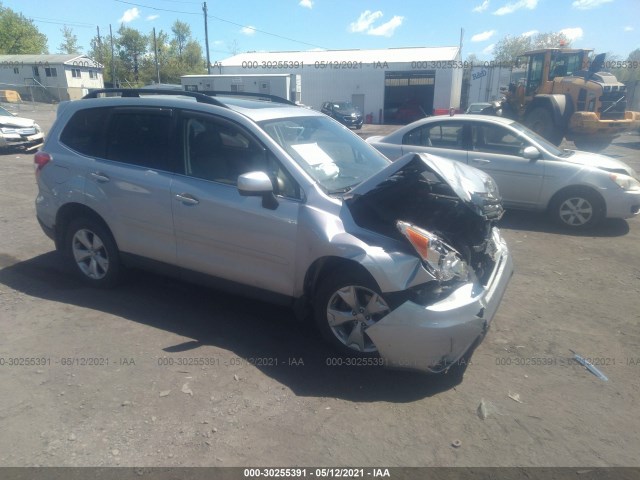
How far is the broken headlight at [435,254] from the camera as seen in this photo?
3287 millimetres

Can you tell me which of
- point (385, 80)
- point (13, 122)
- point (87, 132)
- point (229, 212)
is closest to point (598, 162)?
point (229, 212)

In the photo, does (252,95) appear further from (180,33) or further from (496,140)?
(180,33)

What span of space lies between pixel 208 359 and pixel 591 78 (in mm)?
17103

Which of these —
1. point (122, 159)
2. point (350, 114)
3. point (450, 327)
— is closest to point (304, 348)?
point (450, 327)

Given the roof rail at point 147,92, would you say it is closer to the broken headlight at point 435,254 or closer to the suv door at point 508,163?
the broken headlight at point 435,254

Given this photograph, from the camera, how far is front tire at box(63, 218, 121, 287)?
484 cm

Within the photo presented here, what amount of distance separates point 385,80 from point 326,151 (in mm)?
37137

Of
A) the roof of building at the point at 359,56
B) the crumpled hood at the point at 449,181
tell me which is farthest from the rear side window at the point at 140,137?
the roof of building at the point at 359,56

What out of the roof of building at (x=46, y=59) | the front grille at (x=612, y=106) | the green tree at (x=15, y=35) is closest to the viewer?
the front grille at (x=612, y=106)

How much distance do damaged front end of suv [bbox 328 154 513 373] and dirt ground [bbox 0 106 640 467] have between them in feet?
1.24

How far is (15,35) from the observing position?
7244 centimetres

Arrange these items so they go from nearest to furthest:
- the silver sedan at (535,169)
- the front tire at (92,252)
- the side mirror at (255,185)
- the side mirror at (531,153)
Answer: the side mirror at (255,185) < the front tire at (92,252) < the silver sedan at (535,169) < the side mirror at (531,153)

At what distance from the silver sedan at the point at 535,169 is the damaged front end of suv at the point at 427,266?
3893 mm

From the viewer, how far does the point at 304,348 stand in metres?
3.98
